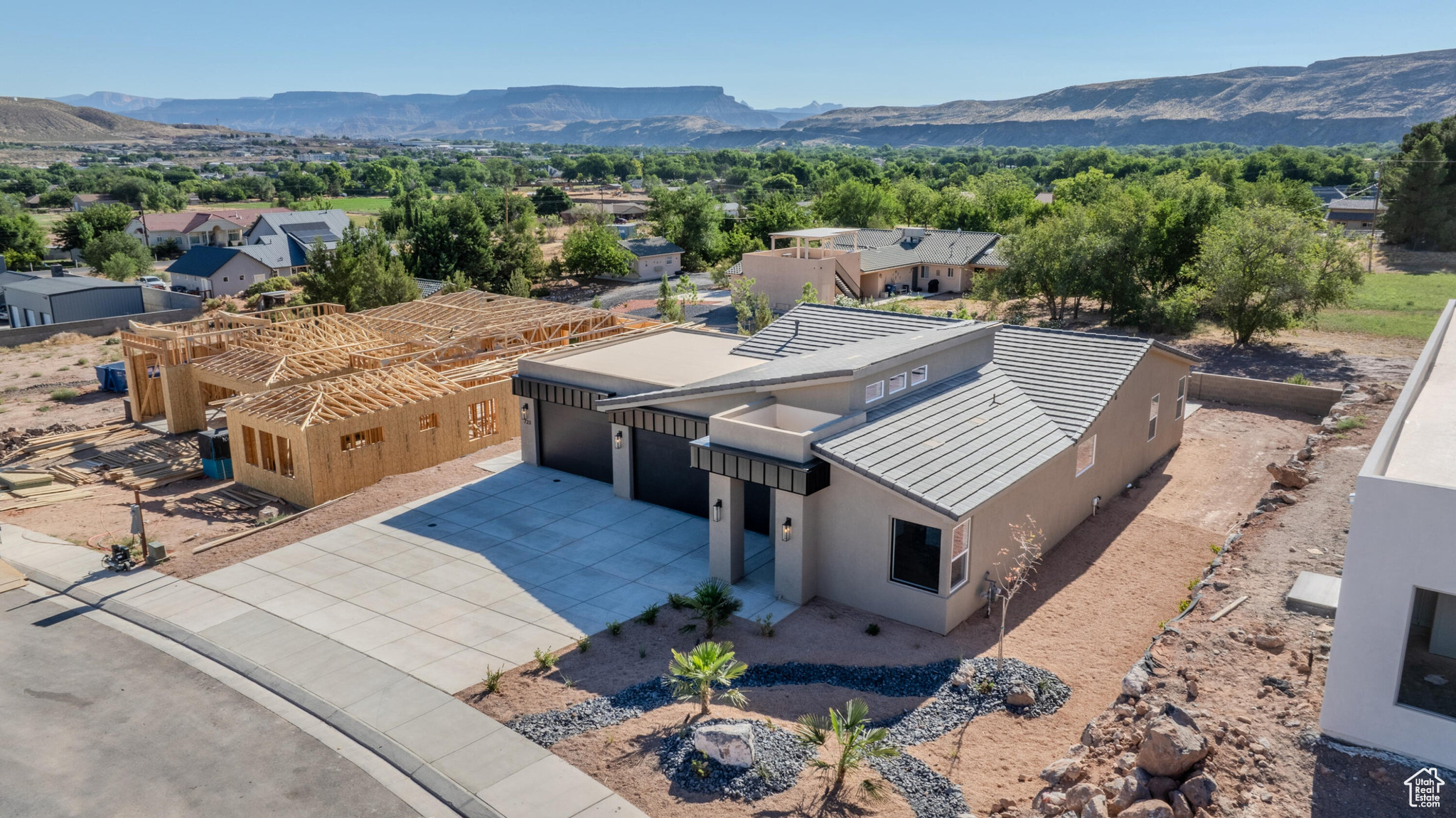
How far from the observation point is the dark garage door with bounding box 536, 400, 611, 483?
25750mm

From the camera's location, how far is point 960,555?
1758 cm

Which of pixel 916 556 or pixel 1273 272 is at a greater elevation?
pixel 1273 272

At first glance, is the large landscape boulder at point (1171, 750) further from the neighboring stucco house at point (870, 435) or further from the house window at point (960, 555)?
the house window at point (960, 555)

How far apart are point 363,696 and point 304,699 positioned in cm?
101

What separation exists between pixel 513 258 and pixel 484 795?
2453 inches

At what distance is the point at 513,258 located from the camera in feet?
233

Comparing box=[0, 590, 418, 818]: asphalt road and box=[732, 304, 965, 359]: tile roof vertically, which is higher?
box=[732, 304, 965, 359]: tile roof

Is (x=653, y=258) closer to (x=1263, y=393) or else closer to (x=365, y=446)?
(x=1263, y=393)

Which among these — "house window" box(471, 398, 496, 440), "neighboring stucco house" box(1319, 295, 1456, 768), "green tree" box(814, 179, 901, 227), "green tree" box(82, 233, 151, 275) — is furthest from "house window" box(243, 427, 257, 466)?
"green tree" box(814, 179, 901, 227)

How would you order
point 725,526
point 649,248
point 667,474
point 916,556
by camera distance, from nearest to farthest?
point 916,556
point 725,526
point 667,474
point 649,248

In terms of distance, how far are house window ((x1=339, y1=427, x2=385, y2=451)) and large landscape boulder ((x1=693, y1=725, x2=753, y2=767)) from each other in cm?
1679

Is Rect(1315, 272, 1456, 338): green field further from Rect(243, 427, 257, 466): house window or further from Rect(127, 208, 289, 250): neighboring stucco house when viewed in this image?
Rect(127, 208, 289, 250): neighboring stucco house

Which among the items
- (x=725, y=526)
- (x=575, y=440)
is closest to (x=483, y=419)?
(x=575, y=440)

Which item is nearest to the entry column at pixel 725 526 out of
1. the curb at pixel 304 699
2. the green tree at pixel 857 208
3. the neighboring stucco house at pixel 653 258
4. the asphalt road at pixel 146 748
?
the curb at pixel 304 699
